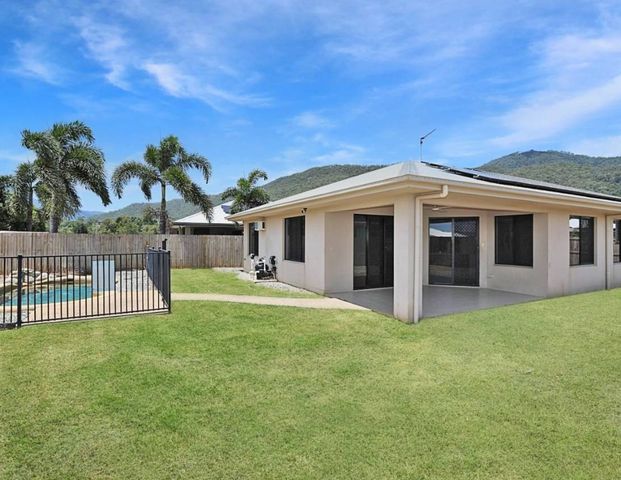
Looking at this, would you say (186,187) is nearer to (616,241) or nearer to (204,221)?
(204,221)

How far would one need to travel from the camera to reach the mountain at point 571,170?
24.3 metres

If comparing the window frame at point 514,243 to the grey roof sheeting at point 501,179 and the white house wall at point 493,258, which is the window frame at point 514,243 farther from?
the grey roof sheeting at point 501,179

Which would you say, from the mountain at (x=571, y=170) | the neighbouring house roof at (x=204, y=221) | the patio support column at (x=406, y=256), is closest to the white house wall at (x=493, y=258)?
the patio support column at (x=406, y=256)

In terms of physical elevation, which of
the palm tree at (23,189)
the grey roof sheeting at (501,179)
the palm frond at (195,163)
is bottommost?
the grey roof sheeting at (501,179)

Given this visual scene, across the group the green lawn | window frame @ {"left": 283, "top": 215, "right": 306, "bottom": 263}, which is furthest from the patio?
window frame @ {"left": 283, "top": 215, "right": 306, "bottom": 263}

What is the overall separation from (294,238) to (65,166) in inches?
559

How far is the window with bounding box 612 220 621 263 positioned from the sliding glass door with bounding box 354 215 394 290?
8030 mm

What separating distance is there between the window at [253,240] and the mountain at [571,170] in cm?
1327

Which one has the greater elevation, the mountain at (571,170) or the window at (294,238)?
the mountain at (571,170)

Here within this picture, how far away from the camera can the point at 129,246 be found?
1917 centimetres

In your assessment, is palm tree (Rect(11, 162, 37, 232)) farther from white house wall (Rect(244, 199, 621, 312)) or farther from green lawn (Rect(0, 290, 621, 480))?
green lawn (Rect(0, 290, 621, 480))

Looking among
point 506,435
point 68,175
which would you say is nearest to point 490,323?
point 506,435

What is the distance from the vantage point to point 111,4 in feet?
30.4

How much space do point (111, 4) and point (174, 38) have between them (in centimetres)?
195
